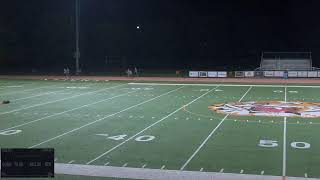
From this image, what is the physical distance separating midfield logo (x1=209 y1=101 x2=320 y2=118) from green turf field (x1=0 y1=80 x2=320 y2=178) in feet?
2.59

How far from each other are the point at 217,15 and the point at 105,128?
41.3 metres

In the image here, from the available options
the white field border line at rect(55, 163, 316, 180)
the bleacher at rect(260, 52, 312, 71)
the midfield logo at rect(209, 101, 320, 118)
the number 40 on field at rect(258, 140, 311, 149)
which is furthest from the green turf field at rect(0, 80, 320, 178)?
the bleacher at rect(260, 52, 312, 71)

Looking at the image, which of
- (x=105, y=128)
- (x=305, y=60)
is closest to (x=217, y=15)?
(x=305, y=60)

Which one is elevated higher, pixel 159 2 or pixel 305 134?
pixel 159 2

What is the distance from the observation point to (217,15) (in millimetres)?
56406

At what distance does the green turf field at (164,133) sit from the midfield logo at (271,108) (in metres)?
0.79

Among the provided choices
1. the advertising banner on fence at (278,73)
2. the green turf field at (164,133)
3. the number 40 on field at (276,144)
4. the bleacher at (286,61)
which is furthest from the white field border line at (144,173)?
the bleacher at (286,61)

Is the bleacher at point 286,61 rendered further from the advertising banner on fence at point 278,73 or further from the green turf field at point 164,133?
the green turf field at point 164,133

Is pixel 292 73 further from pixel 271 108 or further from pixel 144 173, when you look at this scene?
pixel 144 173

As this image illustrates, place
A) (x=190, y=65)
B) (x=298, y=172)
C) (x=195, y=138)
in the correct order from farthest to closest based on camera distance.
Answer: (x=190, y=65) < (x=195, y=138) < (x=298, y=172)

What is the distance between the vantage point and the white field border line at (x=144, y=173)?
10391 mm

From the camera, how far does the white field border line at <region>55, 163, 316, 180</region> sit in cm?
1039

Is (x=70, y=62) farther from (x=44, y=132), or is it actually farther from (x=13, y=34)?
(x=44, y=132)

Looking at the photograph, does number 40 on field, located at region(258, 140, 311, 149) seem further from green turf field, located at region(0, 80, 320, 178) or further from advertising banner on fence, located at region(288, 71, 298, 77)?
advertising banner on fence, located at region(288, 71, 298, 77)
